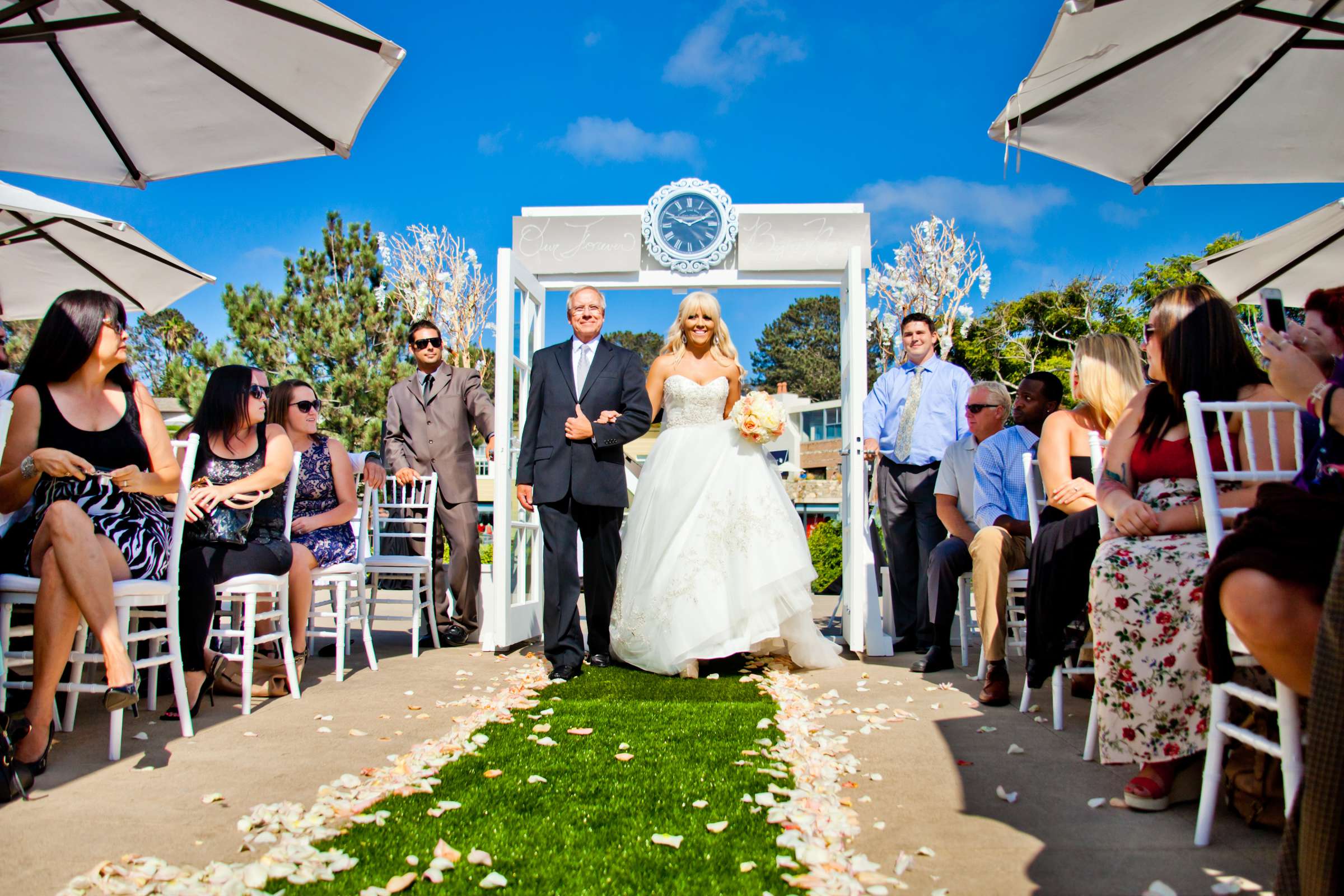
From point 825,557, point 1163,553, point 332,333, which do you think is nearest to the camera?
point 1163,553

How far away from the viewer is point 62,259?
574 centimetres

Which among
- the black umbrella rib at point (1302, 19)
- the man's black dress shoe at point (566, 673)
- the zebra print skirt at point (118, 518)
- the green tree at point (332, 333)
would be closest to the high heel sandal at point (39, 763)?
the zebra print skirt at point (118, 518)

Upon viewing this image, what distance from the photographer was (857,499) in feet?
17.6

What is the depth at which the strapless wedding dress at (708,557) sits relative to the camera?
4.57m

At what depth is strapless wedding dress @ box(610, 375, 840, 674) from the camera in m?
4.57

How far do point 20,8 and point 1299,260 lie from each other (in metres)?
6.53

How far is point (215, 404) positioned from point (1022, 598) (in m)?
4.04

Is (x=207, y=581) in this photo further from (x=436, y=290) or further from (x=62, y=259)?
(x=436, y=290)

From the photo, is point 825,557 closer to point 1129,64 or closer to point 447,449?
point 447,449

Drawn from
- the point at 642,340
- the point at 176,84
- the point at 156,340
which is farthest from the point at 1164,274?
the point at 156,340

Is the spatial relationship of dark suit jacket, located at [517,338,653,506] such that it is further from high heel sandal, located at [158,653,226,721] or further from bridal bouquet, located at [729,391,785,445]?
high heel sandal, located at [158,653,226,721]

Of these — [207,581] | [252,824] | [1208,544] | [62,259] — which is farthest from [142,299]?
[1208,544]

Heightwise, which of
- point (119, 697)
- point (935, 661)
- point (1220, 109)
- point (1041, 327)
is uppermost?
point (1041, 327)

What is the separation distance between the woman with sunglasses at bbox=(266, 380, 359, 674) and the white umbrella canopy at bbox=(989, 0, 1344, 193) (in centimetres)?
382
